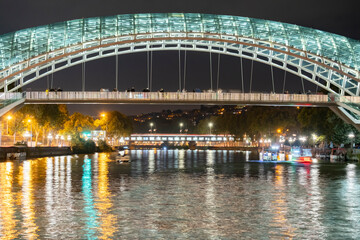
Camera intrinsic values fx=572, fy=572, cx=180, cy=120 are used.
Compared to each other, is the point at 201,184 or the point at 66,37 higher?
the point at 66,37

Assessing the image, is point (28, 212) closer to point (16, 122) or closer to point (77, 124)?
point (16, 122)

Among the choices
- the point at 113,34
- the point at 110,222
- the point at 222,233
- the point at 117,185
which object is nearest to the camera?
the point at 222,233

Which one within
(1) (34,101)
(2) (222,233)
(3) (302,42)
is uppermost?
(3) (302,42)

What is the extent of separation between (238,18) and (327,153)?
93.0 ft

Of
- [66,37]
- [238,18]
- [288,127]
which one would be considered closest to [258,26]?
[238,18]

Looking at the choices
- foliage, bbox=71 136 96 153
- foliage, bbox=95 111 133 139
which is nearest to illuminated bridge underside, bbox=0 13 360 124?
foliage, bbox=71 136 96 153

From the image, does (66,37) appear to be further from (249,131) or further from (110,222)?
(249,131)

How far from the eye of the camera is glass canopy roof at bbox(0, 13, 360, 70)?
7975 cm

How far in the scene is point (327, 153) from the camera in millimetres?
94625

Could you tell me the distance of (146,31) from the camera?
79.2 meters

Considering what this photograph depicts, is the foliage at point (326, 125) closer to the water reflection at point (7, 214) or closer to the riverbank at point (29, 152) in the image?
the riverbank at point (29, 152)

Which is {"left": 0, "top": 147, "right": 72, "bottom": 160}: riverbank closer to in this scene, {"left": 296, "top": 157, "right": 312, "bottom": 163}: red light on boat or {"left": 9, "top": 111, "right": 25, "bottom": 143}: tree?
{"left": 9, "top": 111, "right": 25, "bottom": 143}: tree

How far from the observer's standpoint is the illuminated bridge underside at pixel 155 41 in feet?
257

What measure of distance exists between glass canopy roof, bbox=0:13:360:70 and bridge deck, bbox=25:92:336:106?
7.33 m
